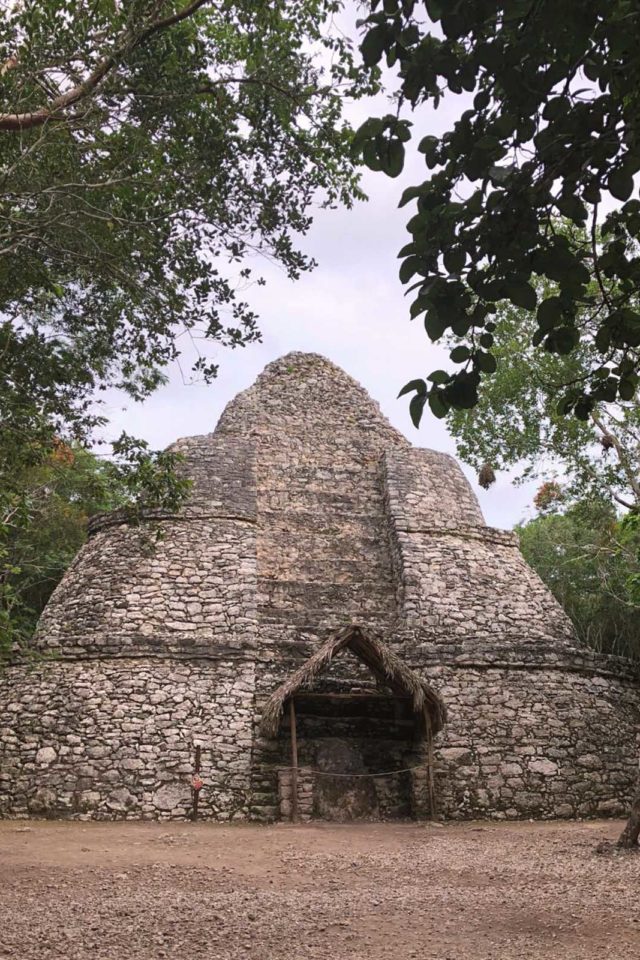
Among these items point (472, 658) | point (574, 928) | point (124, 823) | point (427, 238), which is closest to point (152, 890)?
point (574, 928)

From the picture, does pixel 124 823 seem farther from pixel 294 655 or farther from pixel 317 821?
pixel 294 655

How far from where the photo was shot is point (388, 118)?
2473 mm

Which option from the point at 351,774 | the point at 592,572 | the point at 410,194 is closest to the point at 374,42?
the point at 410,194

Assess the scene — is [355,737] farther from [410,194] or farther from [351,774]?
[410,194]

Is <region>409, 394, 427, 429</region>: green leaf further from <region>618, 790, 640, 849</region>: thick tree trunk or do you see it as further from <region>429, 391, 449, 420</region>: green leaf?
<region>618, 790, 640, 849</region>: thick tree trunk

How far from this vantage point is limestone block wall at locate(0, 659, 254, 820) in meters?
9.21

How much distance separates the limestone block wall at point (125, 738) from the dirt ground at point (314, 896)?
1160 mm

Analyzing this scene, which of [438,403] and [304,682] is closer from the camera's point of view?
[438,403]

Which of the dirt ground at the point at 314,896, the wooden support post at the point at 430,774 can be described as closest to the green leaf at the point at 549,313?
the dirt ground at the point at 314,896

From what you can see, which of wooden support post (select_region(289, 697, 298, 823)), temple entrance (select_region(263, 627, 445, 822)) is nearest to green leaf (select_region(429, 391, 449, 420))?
temple entrance (select_region(263, 627, 445, 822))

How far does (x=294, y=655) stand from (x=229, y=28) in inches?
303

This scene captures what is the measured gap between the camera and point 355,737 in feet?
33.0

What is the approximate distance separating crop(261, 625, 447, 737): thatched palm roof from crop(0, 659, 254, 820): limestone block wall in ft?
2.53

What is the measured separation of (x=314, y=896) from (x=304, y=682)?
418cm
